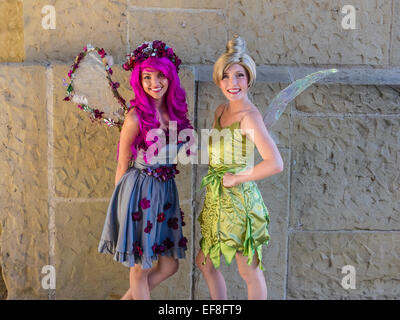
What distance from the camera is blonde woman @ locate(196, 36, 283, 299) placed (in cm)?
247

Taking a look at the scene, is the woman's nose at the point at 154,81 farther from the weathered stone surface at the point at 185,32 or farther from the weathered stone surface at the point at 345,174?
the weathered stone surface at the point at 345,174

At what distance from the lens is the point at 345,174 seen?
3289 millimetres

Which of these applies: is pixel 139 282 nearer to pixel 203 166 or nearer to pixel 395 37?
pixel 203 166

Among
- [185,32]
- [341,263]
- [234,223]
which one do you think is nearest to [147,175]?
[234,223]

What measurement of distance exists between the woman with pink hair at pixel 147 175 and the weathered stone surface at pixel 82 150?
1.69ft

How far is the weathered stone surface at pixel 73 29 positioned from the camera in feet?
9.97

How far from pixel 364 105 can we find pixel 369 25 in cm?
56

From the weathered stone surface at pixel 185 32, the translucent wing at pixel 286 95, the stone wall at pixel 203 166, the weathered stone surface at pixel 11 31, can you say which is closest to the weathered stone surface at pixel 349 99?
the stone wall at pixel 203 166

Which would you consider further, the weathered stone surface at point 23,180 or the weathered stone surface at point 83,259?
the weathered stone surface at point 83,259

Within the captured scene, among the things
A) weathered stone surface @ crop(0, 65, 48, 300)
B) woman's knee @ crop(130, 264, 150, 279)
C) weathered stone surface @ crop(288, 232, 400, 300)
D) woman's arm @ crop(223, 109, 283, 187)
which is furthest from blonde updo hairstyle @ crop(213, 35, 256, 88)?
weathered stone surface @ crop(288, 232, 400, 300)

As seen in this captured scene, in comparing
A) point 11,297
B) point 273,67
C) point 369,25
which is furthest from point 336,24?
point 11,297

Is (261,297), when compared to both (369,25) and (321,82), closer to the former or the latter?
(321,82)

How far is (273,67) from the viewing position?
10.6 feet

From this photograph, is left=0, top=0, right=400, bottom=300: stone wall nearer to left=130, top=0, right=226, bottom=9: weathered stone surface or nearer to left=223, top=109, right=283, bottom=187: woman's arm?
left=130, top=0, right=226, bottom=9: weathered stone surface
